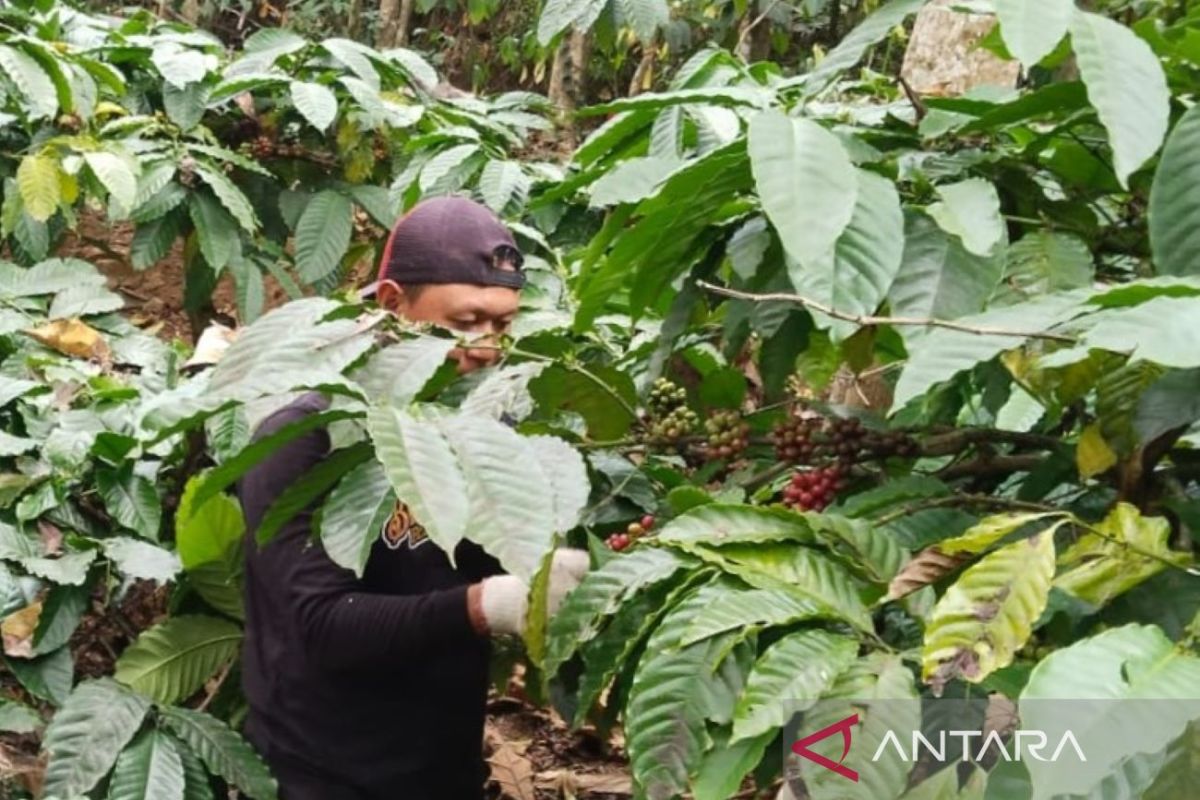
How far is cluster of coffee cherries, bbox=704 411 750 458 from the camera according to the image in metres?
1.32

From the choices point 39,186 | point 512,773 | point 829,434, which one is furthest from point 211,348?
point 829,434

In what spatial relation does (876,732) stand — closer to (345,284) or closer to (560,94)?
(345,284)

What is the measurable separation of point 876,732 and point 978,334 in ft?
0.90

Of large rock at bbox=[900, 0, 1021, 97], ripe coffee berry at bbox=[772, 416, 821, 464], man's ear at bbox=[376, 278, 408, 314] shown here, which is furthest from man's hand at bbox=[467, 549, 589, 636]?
large rock at bbox=[900, 0, 1021, 97]

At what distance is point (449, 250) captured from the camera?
1.71 m

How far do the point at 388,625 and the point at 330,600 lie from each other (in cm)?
8

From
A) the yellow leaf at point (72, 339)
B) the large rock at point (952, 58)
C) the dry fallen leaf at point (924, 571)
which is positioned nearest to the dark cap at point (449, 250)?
the dry fallen leaf at point (924, 571)

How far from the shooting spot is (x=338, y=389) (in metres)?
0.96

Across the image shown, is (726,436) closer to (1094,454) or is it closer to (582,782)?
(1094,454)

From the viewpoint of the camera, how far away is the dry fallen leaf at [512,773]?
A: 8.91 feet

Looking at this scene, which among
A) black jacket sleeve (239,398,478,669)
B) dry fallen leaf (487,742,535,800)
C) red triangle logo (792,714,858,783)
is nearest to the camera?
red triangle logo (792,714,858,783)

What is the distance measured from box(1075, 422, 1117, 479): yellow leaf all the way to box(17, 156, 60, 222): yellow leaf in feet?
8.55

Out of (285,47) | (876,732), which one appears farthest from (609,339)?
(285,47)

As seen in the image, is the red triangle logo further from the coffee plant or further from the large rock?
the large rock
